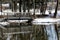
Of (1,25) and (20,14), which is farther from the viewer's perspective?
(20,14)

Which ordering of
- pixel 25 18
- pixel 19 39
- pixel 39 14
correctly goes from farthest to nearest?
pixel 39 14
pixel 25 18
pixel 19 39

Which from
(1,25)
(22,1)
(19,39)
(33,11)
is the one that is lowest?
(19,39)

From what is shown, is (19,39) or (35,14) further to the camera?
(35,14)

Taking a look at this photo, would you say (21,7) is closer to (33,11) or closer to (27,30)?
(33,11)

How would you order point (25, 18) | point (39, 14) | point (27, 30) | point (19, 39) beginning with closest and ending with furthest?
point (19, 39) < point (27, 30) < point (25, 18) < point (39, 14)

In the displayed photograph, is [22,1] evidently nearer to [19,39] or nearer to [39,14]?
[39,14]

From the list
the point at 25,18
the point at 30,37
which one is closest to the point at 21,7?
the point at 25,18

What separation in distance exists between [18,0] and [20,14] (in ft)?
0.61

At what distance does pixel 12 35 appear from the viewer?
1.69 metres

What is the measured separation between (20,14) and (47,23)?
0.38 meters

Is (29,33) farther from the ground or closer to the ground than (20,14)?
closer to the ground

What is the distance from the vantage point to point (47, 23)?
1.85 metres

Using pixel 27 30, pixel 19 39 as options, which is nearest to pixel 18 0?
pixel 27 30

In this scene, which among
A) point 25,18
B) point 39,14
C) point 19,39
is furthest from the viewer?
point 39,14
